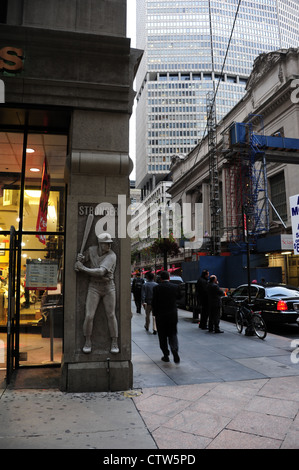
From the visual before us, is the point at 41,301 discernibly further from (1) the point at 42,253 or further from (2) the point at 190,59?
(2) the point at 190,59

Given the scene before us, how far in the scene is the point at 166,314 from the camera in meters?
7.33

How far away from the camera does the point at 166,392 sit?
17.9 feet

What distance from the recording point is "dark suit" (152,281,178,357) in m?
7.28

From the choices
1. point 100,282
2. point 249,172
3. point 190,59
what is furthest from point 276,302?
point 190,59

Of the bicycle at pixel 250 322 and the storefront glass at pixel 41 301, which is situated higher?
the storefront glass at pixel 41 301

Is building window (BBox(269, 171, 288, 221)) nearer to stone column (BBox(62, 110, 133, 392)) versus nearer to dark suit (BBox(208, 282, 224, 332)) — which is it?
dark suit (BBox(208, 282, 224, 332))

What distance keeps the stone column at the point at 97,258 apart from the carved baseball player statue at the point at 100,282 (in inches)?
0.6

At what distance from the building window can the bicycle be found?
2166cm

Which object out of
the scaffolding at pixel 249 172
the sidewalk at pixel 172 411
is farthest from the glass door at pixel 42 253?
the scaffolding at pixel 249 172

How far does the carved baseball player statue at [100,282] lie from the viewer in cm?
558

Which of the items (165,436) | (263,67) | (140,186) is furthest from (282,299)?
(140,186)

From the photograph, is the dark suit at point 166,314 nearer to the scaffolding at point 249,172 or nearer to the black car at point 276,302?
the black car at point 276,302

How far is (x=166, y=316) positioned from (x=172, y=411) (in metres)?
2.77

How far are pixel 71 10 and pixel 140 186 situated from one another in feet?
479
